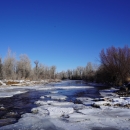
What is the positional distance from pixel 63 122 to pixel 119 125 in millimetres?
2399

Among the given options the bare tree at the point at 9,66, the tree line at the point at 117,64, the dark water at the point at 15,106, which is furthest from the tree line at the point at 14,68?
the dark water at the point at 15,106

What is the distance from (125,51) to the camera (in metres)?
43.0

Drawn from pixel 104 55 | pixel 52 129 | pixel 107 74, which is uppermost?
pixel 104 55

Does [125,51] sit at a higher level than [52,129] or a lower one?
higher

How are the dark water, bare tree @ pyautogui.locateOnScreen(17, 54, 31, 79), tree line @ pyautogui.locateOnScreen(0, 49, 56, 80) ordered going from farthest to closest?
bare tree @ pyautogui.locateOnScreen(17, 54, 31, 79)
tree line @ pyautogui.locateOnScreen(0, 49, 56, 80)
the dark water

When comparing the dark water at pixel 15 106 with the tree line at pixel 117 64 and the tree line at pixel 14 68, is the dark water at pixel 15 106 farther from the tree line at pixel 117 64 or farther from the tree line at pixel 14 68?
the tree line at pixel 14 68

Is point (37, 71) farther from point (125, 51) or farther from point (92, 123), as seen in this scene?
point (92, 123)

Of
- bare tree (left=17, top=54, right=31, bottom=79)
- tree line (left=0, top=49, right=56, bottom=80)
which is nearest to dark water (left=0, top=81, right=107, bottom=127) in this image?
tree line (left=0, top=49, right=56, bottom=80)

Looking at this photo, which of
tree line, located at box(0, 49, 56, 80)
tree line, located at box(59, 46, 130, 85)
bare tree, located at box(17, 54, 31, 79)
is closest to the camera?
tree line, located at box(59, 46, 130, 85)

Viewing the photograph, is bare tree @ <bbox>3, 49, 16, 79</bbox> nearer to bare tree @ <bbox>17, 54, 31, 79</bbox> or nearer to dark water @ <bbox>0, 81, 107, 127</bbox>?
bare tree @ <bbox>17, 54, 31, 79</bbox>

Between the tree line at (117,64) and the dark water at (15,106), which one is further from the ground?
the tree line at (117,64)

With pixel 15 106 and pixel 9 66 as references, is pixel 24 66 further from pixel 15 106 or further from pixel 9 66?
pixel 15 106

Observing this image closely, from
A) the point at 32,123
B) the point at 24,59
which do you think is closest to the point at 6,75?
the point at 24,59

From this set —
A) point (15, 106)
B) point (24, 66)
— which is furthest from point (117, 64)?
point (24, 66)
